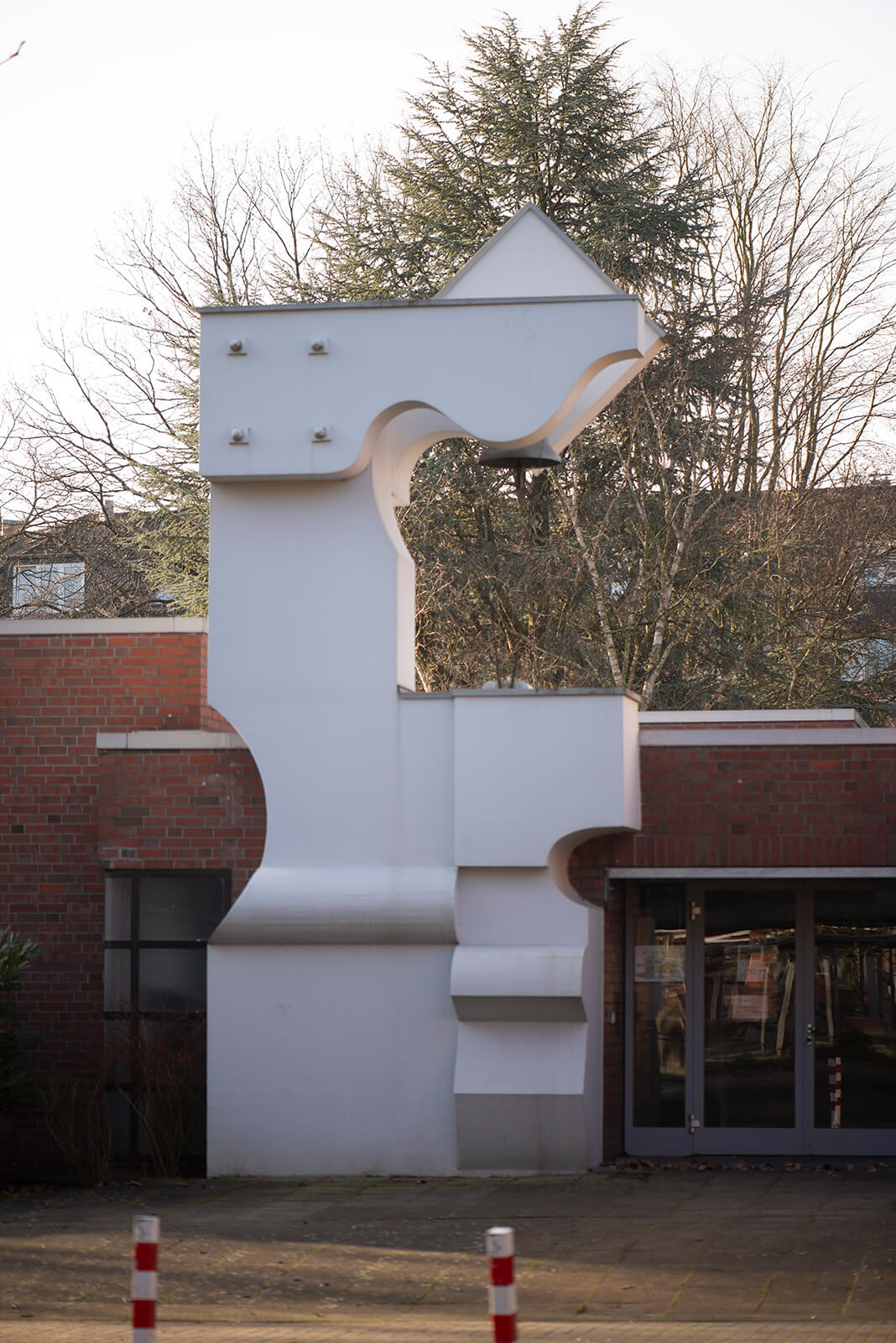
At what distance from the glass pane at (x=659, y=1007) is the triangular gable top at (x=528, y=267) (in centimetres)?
538

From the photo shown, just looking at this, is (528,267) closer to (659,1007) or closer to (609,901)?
(609,901)

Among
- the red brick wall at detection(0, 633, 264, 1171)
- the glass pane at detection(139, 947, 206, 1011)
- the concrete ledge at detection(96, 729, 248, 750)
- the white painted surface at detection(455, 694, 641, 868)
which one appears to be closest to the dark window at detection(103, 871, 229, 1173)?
the glass pane at detection(139, 947, 206, 1011)

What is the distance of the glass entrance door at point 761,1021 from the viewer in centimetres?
1549

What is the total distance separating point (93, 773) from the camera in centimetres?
1570

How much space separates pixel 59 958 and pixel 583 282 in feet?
24.1

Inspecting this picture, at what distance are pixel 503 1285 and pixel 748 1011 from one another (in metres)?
10.3

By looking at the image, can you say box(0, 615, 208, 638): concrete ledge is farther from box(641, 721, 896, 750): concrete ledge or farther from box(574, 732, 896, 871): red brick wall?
box(641, 721, 896, 750): concrete ledge

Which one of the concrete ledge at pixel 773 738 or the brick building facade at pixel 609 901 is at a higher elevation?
the concrete ledge at pixel 773 738

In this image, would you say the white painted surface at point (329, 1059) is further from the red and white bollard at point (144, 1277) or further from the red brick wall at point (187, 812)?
the red and white bollard at point (144, 1277)

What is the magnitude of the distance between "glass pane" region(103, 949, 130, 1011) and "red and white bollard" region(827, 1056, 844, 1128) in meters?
6.17

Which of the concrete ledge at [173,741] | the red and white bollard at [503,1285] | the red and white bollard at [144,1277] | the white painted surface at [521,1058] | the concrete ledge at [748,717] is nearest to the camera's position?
the red and white bollard at [503,1285]

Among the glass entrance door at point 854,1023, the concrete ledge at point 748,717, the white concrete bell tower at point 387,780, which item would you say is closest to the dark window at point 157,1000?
the white concrete bell tower at point 387,780

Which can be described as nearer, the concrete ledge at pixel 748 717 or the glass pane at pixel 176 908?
the glass pane at pixel 176 908

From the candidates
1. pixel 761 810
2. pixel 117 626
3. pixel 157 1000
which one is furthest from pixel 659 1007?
pixel 117 626
